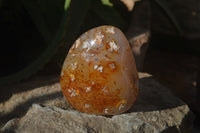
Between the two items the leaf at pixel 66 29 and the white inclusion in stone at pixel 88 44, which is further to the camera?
the leaf at pixel 66 29

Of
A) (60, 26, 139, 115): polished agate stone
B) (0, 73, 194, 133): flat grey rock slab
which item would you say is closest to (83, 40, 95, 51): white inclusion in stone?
(60, 26, 139, 115): polished agate stone

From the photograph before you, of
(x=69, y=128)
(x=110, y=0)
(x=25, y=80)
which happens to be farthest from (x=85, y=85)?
(x=110, y=0)

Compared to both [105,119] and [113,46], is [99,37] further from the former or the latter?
[105,119]

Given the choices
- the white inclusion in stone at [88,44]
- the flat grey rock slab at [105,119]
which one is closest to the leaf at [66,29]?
the flat grey rock slab at [105,119]

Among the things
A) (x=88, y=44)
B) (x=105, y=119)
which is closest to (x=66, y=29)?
(x=88, y=44)

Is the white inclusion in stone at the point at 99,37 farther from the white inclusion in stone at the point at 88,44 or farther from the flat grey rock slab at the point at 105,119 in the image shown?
the flat grey rock slab at the point at 105,119

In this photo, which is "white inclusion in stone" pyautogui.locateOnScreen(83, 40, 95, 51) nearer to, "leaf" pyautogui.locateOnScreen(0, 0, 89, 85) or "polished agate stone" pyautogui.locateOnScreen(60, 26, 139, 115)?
"polished agate stone" pyautogui.locateOnScreen(60, 26, 139, 115)
